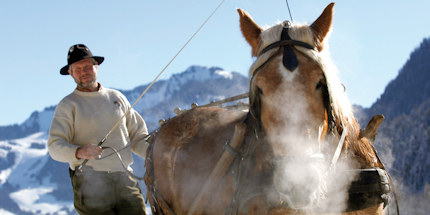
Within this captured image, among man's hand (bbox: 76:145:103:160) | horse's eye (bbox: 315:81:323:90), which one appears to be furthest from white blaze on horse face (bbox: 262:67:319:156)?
man's hand (bbox: 76:145:103:160)

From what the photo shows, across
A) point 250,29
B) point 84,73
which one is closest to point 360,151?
point 250,29

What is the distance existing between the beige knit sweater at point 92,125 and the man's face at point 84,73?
91mm

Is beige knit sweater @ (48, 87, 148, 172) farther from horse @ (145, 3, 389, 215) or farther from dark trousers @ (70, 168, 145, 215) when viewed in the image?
horse @ (145, 3, 389, 215)

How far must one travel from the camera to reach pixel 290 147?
2.86 meters

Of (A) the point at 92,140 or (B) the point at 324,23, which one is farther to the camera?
(A) the point at 92,140

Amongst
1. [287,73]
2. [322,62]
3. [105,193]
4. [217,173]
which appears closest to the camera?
[287,73]

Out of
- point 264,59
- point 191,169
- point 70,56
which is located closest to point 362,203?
point 264,59

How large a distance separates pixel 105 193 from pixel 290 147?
281cm

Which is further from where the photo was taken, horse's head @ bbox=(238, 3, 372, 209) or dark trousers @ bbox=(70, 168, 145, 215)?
dark trousers @ bbox=(70, 168, 145, 215)

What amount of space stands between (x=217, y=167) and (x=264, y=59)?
1.12m

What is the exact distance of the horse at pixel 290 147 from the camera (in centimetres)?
288

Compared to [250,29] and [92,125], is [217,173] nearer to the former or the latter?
[250,29]

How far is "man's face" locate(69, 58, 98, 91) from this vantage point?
528 centimetres

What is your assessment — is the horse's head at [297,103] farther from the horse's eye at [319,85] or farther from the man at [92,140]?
the man at [92,140]
